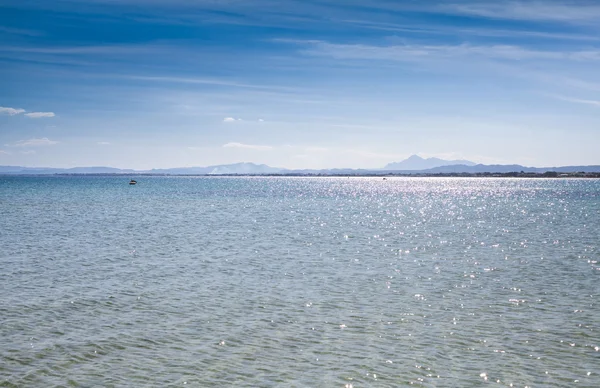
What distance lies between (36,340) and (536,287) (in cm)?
2436

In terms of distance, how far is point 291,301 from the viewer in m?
24.1

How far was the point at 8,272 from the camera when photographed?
101ft

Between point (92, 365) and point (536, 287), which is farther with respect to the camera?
point (536, 287)

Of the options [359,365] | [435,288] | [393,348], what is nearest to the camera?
[359,365]

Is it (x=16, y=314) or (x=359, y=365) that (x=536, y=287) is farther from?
(x=16, y=314)

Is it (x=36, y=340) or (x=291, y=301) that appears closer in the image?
(x=36, y=340)

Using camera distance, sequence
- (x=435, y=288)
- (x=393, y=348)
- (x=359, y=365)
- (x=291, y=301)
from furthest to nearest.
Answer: (x=435, y=288) < (x=291, y=301) < (x=393, y=348) < (x=359, y=365)

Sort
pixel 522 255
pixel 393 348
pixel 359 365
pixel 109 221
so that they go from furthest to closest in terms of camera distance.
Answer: pixel 109 221
pixel 522 255
pixel 393 348
pixel 359 365

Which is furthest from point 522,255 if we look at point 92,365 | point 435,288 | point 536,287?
point 92,365

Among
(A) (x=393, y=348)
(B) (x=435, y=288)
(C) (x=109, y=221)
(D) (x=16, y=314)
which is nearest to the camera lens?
(A) (x=393, y=348)

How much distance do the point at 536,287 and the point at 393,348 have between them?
13.7 m

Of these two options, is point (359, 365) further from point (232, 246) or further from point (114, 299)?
point (232, 246)

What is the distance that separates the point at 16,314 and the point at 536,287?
85.0ft

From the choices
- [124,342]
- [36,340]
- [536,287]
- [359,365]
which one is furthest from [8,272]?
[536,287]
